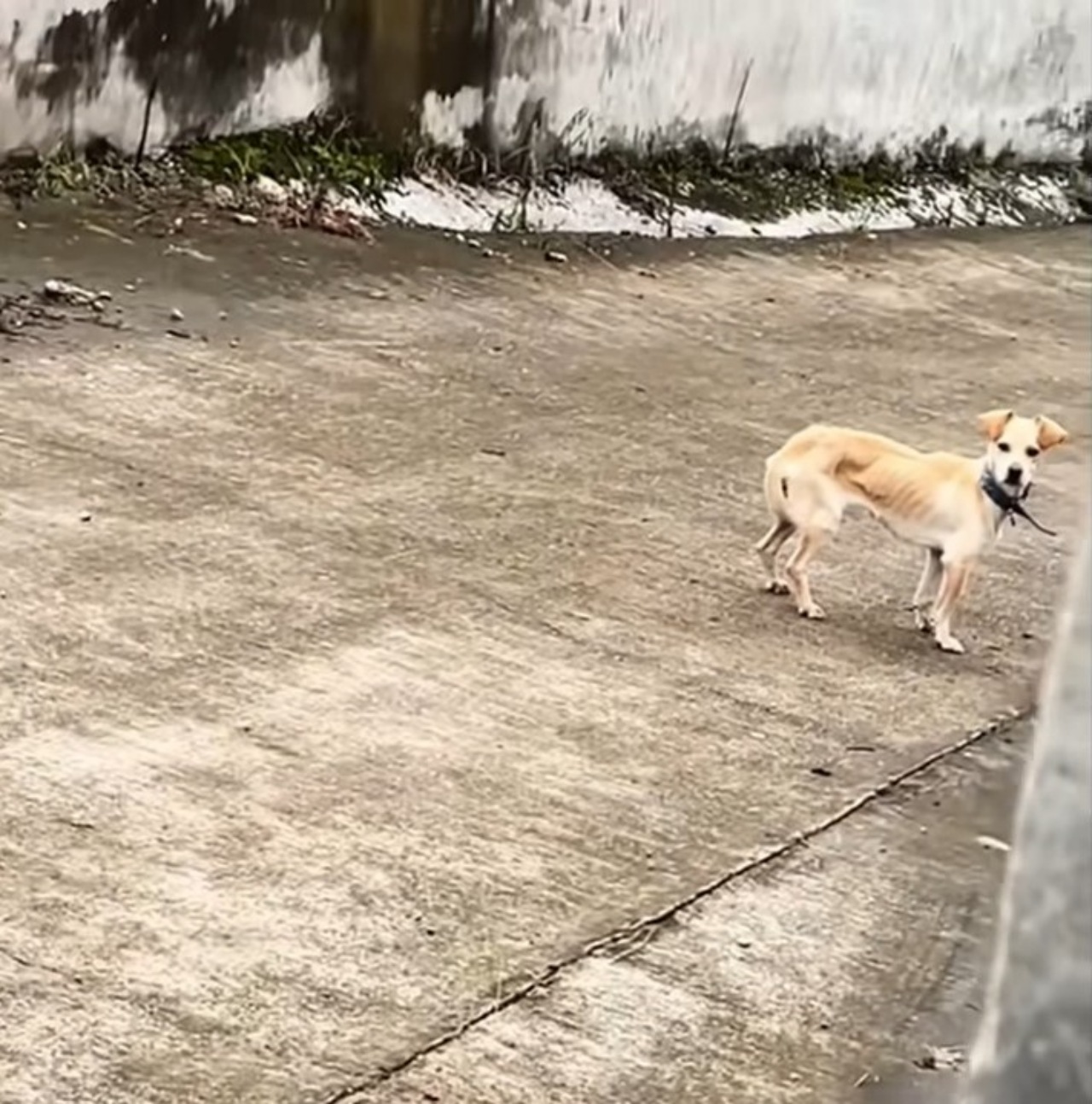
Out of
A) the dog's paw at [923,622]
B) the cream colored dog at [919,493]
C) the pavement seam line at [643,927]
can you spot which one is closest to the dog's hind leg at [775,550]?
the cream colored dog at [919,493]

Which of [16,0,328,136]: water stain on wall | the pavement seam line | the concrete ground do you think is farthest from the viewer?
[16,0,328,136]: water stain on wall

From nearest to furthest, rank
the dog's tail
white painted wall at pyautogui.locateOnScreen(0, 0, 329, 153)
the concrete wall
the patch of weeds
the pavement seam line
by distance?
1. the pavement seam line
2. the dog's tail
3. white painted wall at pyautogui.locateOnScreen(0, 0, 329, 153)
4. the concrete wall
5. the patch of weeds

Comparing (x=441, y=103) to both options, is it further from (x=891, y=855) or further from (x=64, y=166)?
(x=891, y=855)

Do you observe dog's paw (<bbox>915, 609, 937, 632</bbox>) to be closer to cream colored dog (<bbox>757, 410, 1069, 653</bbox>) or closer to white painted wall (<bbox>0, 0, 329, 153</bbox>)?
cream colored dog (<bbox>757, 410, 1069, 653</bbox>)

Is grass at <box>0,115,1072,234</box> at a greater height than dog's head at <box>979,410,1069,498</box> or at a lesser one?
lesser

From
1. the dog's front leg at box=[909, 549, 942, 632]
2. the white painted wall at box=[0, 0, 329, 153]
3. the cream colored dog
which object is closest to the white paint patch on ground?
the white painted wall at box=[0, 0, 329, 153]

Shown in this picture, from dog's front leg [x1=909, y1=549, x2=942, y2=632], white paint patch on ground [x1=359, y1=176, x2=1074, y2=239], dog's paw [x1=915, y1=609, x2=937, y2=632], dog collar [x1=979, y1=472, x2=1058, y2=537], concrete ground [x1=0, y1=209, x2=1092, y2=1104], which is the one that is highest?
dog collar [x1=979, y1=472, x2=1058, y2=537]

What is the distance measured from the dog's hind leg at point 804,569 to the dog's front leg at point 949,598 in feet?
0.87

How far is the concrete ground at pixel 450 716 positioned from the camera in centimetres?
317

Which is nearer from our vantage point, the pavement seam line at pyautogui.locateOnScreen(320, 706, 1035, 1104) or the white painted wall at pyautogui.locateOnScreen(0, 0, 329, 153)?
the pavement seam line at pyautogui.locateOnScreen(320, 706, 1035, 1104)

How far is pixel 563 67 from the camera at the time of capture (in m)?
9.58

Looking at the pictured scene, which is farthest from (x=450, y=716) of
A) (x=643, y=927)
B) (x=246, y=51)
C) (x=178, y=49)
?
(x=246, y=51)

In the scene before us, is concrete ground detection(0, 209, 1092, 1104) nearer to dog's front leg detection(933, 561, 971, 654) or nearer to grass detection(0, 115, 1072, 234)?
dog's front leg detection(933, 561, 971, 654)

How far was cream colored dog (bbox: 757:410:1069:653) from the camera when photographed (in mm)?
5148
